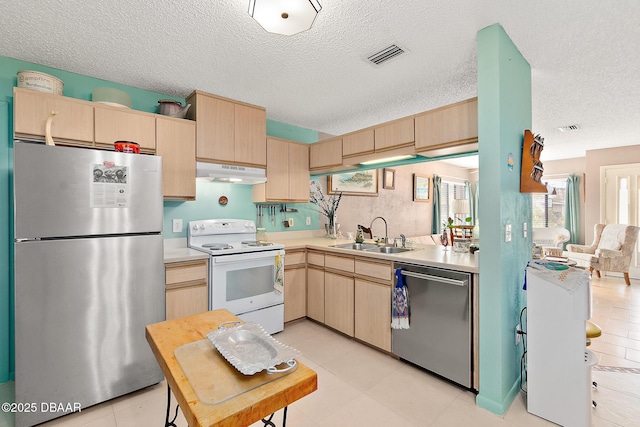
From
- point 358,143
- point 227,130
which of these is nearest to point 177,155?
point 227,130

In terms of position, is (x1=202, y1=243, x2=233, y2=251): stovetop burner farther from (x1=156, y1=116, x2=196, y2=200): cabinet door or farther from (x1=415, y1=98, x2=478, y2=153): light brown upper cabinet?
(x1=415, y1=98, x2=478, y2=153): light brown upper cabinet

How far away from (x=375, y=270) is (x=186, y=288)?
1.64m

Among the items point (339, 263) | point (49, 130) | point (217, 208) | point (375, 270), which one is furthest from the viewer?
point (217, 208)

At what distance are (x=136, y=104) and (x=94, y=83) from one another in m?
0.33

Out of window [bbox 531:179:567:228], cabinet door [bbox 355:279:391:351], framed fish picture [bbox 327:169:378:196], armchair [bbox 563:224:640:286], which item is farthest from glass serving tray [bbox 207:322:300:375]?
window [bbox 531:179:567:228]

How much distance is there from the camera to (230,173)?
2.98m

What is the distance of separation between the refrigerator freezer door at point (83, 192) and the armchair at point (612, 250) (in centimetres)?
656

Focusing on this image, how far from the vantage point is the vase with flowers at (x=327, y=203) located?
4.05 meters

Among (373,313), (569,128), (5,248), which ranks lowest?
(373,313)

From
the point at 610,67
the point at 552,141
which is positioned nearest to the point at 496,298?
the point at 610,67

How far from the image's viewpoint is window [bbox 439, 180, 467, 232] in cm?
728

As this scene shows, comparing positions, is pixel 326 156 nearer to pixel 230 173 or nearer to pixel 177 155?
pixel 230 173

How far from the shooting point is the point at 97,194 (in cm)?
192

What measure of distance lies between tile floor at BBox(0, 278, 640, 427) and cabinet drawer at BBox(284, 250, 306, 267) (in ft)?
2.85
